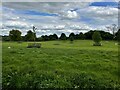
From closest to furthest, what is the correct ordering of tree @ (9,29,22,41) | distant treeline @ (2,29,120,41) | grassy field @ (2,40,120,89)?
1. grassy field @ (2,40,120,89)
2. tree @ (9,29,22,41)
3. distant treeline @ (2,29,120,41)

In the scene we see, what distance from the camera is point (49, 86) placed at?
55.8 ft

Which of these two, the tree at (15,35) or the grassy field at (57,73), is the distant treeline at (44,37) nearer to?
the tree at (15,35)

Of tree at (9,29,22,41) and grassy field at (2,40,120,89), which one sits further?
tree at (9,29,22,41)

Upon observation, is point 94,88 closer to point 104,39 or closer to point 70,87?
point 70,87

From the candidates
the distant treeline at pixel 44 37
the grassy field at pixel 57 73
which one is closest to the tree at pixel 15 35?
the distant treeline at pixel 44 37

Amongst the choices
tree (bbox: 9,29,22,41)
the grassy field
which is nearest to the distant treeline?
tree (bbox: 9,29,22,41)

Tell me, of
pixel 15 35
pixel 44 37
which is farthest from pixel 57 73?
pixel 44 37

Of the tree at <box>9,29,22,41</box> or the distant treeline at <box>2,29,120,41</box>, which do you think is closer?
the tree at <box>9,29,22,41</box>

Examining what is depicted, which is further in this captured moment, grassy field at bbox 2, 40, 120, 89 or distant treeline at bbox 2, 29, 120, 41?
distant treeline at bbox 2, 29, 120, 41

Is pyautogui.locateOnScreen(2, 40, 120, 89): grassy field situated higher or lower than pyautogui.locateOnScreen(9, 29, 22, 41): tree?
lower

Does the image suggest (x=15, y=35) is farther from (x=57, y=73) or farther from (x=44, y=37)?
(x=57, y=73)

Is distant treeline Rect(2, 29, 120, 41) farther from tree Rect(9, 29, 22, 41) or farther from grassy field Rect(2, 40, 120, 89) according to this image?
grassy field Rect(2, 40, 120, 89)

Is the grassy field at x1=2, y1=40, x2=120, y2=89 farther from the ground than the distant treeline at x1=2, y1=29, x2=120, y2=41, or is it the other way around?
the distant treeline at x1=2, y1=29, x2=120, y2=41

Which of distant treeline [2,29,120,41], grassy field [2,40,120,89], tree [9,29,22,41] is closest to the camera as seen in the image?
grassy field [2,40,120,89]
